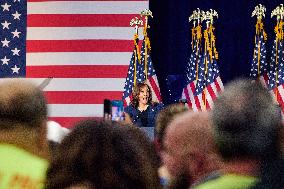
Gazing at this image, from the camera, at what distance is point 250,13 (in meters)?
7.86

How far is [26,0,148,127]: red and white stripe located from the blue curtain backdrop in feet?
1.26

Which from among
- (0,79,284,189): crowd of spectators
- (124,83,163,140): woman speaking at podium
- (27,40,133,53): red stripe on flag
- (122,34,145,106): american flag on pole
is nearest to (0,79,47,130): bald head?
(0,79,284,189): crowd of spectators

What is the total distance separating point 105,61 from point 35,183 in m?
6.40

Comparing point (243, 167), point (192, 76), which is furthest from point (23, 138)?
point (192, 76)

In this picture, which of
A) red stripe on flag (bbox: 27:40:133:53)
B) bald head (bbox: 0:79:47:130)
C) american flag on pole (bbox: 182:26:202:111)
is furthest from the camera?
red stripe on flag (bbox: 27:40:133:53)

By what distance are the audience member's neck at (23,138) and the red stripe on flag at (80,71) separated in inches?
247

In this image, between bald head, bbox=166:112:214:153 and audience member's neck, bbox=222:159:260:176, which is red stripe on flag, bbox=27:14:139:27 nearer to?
bald head, bbox=166:112:214:153

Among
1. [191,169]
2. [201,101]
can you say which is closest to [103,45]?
[201,101]

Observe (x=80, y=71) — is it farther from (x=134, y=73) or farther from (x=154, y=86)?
(x=154, y=86)

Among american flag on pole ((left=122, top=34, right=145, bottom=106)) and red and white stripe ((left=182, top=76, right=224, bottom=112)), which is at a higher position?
american flag on pole ((left=122, top=34, right=145, bottom=106))

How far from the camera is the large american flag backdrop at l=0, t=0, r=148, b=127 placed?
7926 mm

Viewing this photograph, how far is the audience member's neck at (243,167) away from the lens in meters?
1.44

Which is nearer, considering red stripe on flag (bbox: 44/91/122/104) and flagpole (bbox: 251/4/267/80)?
flagpole (bbox: 251/4/267/80)

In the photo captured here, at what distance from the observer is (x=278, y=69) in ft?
24.1
